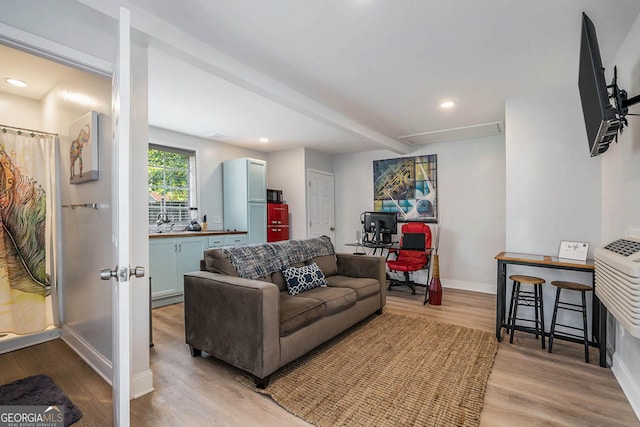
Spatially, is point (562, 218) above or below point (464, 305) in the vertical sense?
above

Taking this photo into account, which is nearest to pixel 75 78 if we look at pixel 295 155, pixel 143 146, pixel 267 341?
pixel 143 146

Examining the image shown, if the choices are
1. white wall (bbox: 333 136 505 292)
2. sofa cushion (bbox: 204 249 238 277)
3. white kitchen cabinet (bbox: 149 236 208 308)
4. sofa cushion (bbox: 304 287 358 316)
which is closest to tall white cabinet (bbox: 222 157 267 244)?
white kitchen cabinet (bbox: 149 236 208 308)

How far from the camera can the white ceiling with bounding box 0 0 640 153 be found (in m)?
1.85

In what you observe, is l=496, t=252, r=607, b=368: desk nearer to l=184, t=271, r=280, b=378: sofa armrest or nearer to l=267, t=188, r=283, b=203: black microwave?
l=184, t=271, r=280, b=378: sofa armrest

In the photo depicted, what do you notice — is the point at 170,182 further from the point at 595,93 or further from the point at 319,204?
the point at 595,93

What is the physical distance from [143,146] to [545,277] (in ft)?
12.1

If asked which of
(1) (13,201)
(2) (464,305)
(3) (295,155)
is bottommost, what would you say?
(2) (464,305)

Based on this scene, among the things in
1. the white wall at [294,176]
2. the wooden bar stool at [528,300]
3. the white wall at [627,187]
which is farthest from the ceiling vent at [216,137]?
the white wall at [627,187]

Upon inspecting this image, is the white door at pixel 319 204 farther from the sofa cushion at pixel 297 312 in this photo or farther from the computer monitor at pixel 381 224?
the sofa cushion at pixel 297 312

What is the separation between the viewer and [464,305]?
3.98m

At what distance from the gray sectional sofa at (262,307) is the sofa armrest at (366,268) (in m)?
0.14

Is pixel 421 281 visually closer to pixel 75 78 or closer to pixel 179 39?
pixel 179 39

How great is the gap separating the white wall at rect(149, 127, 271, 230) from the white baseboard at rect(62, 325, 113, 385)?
2.42 m

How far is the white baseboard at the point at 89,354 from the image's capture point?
2176 millimetres
